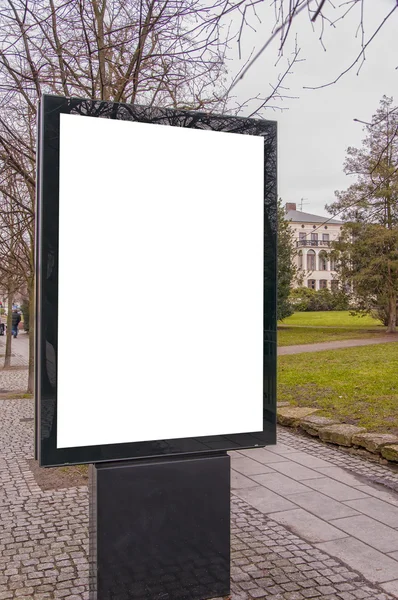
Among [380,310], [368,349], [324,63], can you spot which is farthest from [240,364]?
[380,310]

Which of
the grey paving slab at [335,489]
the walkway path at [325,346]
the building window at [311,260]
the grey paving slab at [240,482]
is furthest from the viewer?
the building window at [311,260]

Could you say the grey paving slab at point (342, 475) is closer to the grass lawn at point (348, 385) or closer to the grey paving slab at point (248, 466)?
the grey paving slab at point (248, 466)

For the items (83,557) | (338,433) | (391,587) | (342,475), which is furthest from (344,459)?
(83,557)

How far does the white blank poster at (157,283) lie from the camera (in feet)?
10.7

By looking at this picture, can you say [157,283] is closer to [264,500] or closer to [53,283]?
[53,283]

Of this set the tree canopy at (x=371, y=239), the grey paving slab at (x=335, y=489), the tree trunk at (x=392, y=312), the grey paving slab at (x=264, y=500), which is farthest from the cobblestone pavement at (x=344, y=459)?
the tree trunk at (x=392, y=312)

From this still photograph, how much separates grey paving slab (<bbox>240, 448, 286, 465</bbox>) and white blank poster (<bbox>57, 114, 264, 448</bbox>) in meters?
3.76

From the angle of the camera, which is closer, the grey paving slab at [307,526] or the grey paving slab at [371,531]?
the grey paving slab at [371,531]

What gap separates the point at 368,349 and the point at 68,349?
750 inches

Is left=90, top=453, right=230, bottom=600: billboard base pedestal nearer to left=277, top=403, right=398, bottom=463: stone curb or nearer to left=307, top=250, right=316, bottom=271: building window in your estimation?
left=277, top=403, right=398, bottom=463: stone curb

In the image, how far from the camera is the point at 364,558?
14.2 ft

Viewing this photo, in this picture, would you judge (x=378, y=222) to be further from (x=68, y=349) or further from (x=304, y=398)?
(x=68, y=349)

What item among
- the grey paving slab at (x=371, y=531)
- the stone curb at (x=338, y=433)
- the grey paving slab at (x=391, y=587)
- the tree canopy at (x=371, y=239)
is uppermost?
the tree canopy at (x=371, y=239)

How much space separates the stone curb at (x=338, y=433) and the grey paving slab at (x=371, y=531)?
197 centimetres
